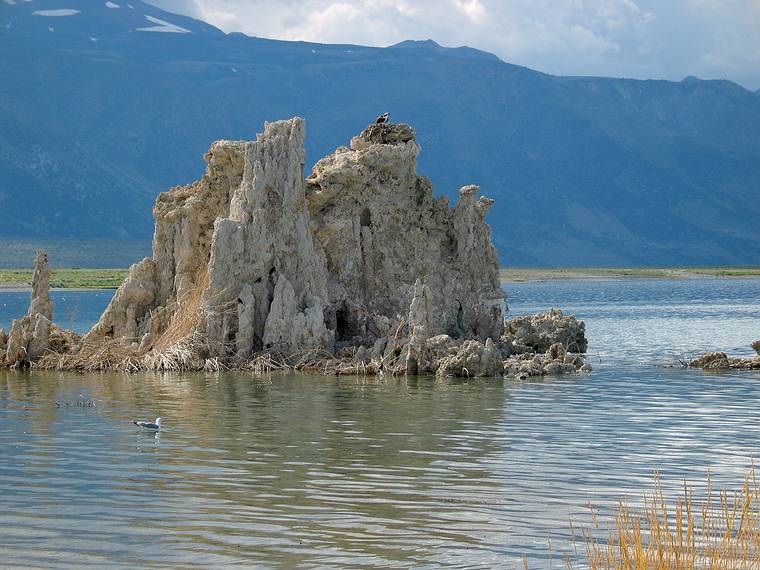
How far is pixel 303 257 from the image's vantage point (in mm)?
33250

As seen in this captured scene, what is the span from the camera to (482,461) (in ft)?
62.1

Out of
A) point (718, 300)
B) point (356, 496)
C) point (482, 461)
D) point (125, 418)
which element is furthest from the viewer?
point (718, 300)

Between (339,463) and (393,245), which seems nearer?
(339,463)

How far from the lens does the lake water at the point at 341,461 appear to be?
1395cm

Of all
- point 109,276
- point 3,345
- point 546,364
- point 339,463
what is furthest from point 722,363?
point 109,276

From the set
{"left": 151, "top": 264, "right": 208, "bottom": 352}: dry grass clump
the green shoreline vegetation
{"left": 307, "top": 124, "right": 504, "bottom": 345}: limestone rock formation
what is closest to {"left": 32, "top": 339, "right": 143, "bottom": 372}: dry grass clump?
{"left": 151, "top": 264, "right": 208, "bottom": 352}: dry grass clump

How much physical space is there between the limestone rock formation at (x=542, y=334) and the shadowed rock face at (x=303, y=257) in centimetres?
128

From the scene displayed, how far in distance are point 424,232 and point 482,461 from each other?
17499 mm

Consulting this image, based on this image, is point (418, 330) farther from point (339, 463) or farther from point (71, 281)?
point (71, 281)

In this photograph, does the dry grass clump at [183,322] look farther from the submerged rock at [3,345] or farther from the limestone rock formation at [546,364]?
the limestone rock formation at [546,364]

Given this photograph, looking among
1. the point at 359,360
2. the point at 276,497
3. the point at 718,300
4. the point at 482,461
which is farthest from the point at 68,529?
the point at 718,300

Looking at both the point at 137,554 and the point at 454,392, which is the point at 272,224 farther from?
the point at 137,554

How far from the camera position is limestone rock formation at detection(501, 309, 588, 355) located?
3684cm

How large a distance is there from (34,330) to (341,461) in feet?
59.2
